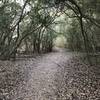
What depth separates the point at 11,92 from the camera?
18.7ft

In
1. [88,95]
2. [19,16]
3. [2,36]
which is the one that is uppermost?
[19,16]

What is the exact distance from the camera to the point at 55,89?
6.13 m

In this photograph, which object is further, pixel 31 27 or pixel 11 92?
pixel 31 27

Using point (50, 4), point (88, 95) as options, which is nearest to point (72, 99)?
point (88, 95)

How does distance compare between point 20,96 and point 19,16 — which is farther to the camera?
point 19,16

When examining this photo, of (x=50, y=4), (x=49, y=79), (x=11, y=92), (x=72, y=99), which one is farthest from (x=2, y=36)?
(x=72, y=99)

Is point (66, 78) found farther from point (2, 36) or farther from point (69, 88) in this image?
point (2, 36)

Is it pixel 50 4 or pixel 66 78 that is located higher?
pixel 50 4

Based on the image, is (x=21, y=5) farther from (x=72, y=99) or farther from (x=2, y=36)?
(x=72, y=99)

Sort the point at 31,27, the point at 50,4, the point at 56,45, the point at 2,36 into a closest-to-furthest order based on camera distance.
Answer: the point at 50,4 → the point at 2,36 → the point at 31,27 → the point at 56,45

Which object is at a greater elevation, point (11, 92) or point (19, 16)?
point (19, 16)

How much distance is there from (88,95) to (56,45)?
2746cm

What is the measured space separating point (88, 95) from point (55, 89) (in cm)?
120

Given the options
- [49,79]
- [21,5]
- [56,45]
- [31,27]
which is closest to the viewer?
[49,79]
